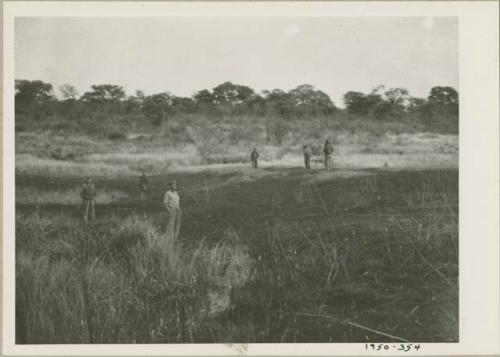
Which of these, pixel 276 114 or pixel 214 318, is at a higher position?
pixel 276 114

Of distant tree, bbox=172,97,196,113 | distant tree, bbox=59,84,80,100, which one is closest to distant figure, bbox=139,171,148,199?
distant tree, bbox=172,97,196,113

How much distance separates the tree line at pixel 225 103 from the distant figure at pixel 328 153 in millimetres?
420

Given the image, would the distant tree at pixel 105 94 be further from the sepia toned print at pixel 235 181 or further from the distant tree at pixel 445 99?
the distant tree at pixel 445 99

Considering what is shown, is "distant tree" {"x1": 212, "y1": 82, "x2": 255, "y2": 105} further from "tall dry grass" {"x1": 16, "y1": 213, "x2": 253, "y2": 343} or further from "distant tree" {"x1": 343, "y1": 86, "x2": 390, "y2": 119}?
"tall dry grass" {"x1": 16, "y1": 213, "x2": 253, "y2": 343}

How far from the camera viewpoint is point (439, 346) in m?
5.70

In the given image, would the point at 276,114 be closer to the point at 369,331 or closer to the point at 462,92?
the point at 462,92

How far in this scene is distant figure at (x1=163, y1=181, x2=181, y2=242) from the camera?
19.3ft

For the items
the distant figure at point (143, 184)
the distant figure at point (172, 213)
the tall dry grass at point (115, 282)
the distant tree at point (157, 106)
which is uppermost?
the distant tree at point (157, 106)

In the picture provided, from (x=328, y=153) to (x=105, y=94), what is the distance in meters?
2.90

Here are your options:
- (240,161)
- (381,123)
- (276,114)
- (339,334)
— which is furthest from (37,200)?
(381,123)

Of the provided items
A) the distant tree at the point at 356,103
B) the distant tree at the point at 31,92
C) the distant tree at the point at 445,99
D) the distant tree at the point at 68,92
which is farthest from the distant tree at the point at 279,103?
the distant tree at the point at 31,92

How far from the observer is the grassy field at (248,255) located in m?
5.63

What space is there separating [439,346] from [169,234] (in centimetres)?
347

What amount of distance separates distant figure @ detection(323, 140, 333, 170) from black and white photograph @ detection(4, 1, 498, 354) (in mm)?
33
